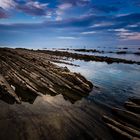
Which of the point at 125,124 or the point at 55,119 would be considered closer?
the point at 125,124

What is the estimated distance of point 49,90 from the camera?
19859 millimetres

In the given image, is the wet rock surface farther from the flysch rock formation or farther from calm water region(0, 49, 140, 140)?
the flysch rock formation

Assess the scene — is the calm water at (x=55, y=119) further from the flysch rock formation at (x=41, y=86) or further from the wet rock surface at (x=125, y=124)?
the flysch rock formation at (x=41, y=86)

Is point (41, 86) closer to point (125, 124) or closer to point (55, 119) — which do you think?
point (55, 119)

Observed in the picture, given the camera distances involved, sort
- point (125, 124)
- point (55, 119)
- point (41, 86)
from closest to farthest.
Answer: point (125, 124), point (55, 119), point (41, 86)

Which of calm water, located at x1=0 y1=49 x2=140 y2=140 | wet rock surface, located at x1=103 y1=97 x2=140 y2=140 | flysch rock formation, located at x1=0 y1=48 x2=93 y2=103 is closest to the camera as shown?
wet rock surface, located at x1=103 y1=97 x2=140 y2=140

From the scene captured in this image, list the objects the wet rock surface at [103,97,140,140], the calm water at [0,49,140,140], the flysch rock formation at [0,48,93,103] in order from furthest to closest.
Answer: the flysch rock formation at [0,48,93,103]
the calm water at [0,49,140,140]
the wet rock surface at [103,97,140,140]

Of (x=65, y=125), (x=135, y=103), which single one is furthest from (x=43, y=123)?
(x=135, y=103)

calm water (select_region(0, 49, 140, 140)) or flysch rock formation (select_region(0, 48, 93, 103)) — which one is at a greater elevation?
flysch rock formation (select_region(0, 48, 93, 103))

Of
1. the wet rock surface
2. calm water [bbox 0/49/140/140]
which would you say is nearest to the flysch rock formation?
calm water [bbox 0/49/140/140]

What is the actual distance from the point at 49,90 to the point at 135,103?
7855 mm

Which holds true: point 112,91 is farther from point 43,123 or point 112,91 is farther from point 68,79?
point 43,123

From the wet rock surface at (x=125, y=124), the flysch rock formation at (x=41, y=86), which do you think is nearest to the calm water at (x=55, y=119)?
the wet rock surface at (x=125, y=124)

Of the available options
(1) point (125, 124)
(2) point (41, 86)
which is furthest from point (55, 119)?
(2) point (41, 86)
